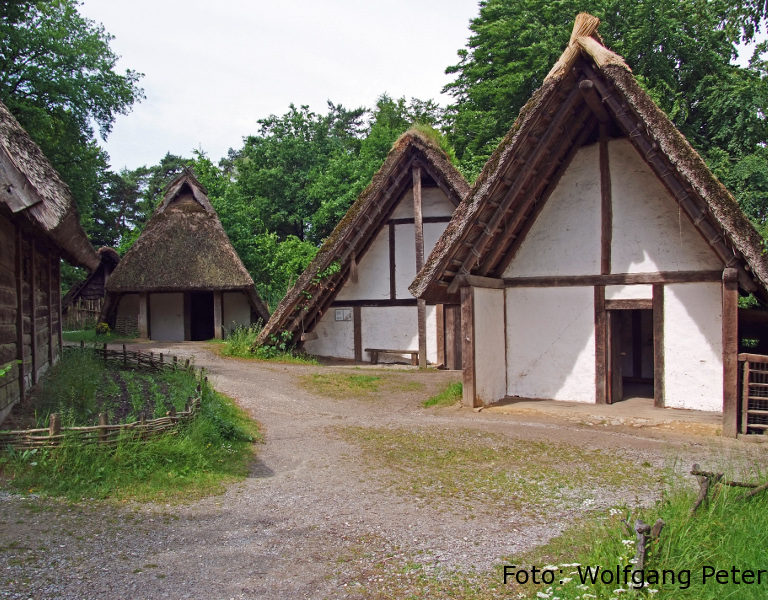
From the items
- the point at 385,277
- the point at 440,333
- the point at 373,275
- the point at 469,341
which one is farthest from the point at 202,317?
the point at 469,341

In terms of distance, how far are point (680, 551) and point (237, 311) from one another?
20.7 m

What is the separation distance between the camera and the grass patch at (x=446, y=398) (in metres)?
10.9

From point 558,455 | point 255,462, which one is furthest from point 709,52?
point 255,462

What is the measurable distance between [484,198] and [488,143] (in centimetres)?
2054

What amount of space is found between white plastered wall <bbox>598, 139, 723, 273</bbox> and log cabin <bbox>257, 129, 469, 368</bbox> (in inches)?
218

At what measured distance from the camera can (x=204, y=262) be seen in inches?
867

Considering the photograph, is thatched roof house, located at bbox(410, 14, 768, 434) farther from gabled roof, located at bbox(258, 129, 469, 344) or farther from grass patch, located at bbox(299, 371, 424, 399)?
gabled roof, located at bbox(258, 129, 469, 344)

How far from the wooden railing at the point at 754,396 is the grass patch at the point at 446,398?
436 cm

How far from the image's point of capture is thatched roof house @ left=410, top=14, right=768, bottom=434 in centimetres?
930

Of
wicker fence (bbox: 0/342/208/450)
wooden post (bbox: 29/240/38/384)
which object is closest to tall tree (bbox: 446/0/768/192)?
wooden post (bbox: 29/240/38/384)

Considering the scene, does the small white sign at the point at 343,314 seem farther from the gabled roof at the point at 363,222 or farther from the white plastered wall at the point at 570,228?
the white plastered wall at the point at 570,228

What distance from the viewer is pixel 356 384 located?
12.9 m

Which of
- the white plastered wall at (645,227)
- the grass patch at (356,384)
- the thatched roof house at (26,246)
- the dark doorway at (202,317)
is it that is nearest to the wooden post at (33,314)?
the thatched roof house at (26,246)

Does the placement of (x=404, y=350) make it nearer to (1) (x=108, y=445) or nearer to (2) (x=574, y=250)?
(2) (x=574, y=250)
